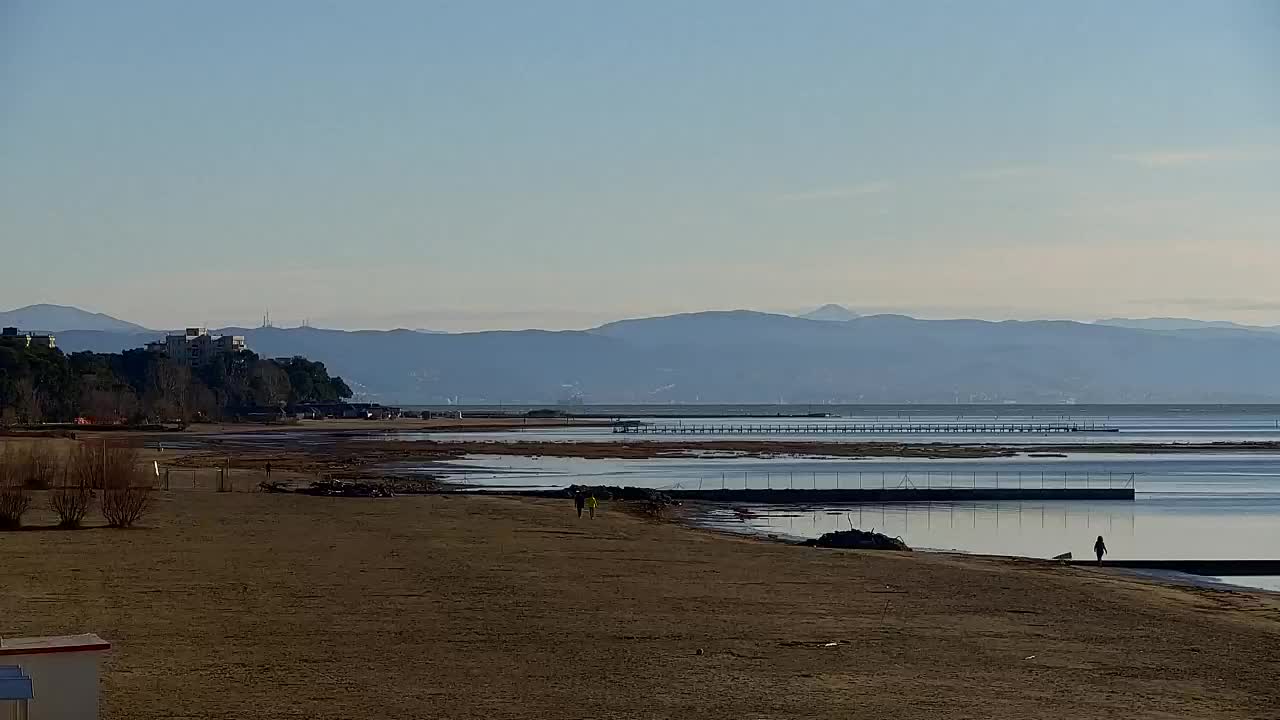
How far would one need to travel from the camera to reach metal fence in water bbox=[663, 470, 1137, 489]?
65.7m

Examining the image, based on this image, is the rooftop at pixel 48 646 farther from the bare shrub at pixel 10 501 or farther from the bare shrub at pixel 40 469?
the bare shrub at pixel 40 469

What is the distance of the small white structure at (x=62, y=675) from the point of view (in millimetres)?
10164

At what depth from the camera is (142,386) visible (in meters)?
155

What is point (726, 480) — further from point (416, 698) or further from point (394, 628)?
point (416, 698)

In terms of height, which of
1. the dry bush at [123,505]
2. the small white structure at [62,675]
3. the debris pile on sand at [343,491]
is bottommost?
the debris pile on sand at [343,491]

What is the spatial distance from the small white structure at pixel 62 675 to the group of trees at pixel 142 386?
301ft

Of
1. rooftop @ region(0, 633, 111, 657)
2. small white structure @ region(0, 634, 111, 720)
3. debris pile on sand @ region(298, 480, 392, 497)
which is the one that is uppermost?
rooftop @ region(0, 633, 111, 657)

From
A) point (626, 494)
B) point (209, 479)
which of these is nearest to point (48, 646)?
point (626, 494)

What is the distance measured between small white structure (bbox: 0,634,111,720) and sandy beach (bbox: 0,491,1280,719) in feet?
11.6

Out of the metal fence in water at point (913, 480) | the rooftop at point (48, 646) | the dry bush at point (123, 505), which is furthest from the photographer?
the metal fence in water at point (913, 480)

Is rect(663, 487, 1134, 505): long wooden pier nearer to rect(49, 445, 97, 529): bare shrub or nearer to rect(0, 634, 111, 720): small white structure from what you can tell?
rect(49, 445, 97, 529): bare shrub

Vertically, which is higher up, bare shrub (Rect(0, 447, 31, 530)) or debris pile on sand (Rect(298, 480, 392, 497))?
bare shrub (Rect(0, 447, 31, 530))

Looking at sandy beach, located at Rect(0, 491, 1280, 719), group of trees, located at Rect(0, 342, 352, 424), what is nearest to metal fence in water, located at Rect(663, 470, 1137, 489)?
sandy beach, located at Rect(0, 491, 1280, 719)

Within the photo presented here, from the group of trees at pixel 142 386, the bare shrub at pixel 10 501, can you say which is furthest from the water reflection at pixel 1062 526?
the group of trees at pixel 142 386
